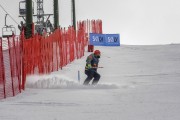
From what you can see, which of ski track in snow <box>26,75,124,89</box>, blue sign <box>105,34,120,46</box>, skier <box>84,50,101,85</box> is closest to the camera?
ski track in snow <box>26,75,124,89</box>

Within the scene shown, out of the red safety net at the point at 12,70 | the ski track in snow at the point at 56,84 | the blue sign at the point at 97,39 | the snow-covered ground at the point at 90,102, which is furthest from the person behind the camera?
the blue sign at the point at 97,39

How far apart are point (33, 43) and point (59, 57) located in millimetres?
6542

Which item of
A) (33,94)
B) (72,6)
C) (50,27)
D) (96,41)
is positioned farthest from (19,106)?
(72,6)

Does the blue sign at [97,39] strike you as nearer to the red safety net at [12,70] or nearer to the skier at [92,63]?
the skier at [92,63]

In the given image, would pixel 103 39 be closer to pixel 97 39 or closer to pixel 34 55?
pixel 97 39

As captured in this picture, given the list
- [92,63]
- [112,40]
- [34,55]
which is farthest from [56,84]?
[112,40]

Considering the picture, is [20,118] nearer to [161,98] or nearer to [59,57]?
[161,98]

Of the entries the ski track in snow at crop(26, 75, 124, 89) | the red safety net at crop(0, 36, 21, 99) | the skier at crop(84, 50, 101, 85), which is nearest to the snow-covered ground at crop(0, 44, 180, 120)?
the ski track in snow at crop(26, 75, 124, 89)

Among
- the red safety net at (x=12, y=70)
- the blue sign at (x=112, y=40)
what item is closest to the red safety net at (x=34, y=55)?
the red safety net at (x=12, y=70)

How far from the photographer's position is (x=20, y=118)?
9961mm

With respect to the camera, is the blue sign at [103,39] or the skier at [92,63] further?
the blue sign at [103,39]

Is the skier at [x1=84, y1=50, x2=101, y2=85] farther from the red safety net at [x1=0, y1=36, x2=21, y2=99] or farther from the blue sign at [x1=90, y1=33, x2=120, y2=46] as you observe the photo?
the blue sign at [x1=90, y1=33, x2=120, y2=46]

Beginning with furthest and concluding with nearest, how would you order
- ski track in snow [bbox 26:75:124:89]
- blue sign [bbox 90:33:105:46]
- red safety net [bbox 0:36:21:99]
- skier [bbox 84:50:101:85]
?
blue sign [bbox 90:33:105:46] < skier [bbox 84:50:101:85] < ski track in snow [bbox 26:75:124:89] < red safety net [bbox 0:36:21:99]

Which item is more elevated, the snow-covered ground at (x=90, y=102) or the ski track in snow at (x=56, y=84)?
the snow-covered ground at (x=90, y=102)
